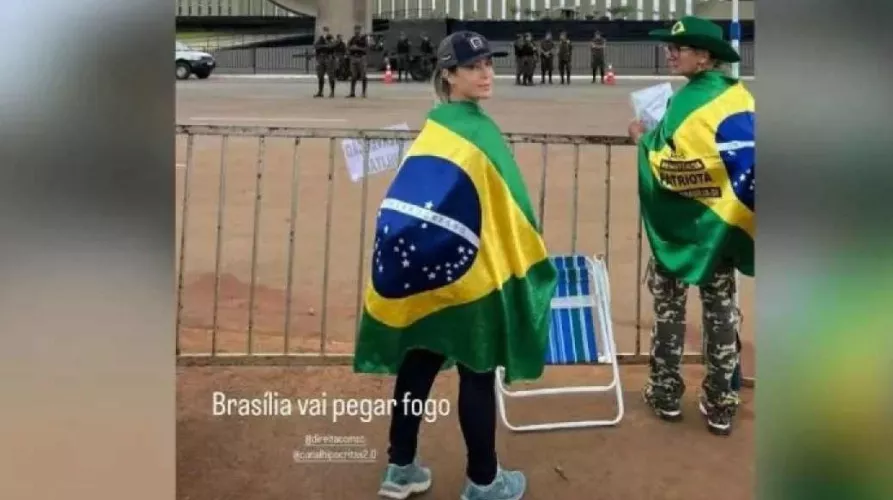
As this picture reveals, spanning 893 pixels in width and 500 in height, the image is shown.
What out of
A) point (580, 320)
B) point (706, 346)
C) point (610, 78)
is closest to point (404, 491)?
point (580, 320)

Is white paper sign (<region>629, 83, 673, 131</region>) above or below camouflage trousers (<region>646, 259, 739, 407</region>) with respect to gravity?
above

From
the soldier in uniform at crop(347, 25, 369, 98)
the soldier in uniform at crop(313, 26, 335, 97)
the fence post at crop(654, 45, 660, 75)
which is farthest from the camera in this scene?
the fence post at crop(654, 45, 660, 75)

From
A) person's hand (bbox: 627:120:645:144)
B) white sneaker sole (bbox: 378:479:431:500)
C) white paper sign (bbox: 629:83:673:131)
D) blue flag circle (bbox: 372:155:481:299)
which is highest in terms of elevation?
white paper sign (bbox: 629:83:673:131)

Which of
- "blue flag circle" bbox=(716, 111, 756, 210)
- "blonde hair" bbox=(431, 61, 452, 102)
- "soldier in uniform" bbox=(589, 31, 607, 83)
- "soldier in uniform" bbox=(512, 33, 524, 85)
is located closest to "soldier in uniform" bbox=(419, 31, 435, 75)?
"soldier in uniform" bbox=(512, 33, 524, 85)

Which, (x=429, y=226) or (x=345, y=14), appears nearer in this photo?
(x=429, y=226)

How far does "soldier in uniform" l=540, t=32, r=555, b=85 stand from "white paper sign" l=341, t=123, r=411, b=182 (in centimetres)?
61

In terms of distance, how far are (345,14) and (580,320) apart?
143 centimetres

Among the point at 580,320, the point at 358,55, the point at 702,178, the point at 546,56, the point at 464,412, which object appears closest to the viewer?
the point at 464,412

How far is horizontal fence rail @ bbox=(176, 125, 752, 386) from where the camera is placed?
4750 mm

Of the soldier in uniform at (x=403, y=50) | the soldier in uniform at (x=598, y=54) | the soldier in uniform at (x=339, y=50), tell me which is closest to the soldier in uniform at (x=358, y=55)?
the soldier in uniform at (x=339, y=50)

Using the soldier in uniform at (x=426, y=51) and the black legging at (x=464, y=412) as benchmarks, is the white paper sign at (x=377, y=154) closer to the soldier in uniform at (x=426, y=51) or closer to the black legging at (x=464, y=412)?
the soldier in uniform at (x=426, y=51)

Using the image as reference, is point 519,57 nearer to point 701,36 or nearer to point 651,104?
point 651,104

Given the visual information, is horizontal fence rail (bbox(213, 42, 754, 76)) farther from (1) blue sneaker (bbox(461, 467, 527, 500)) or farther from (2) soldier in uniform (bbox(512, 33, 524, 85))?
(1) blue sneaker (bbox(461, 467, 527, 500))

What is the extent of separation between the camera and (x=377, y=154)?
182 inches
